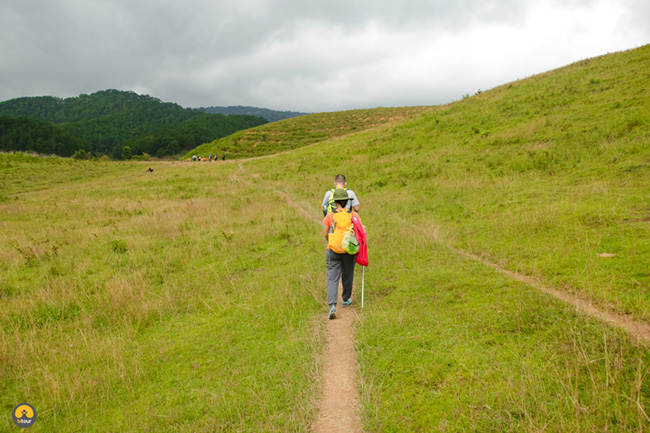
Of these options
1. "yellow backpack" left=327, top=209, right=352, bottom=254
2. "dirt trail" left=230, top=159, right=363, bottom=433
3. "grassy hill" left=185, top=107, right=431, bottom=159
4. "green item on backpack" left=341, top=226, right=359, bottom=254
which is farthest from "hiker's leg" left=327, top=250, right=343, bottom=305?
"grassy hill" left=185, top=107, right=431, bottom=159

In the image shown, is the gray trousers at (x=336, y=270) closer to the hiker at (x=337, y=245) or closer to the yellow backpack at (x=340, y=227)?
the hiker at (x=337, y=245)

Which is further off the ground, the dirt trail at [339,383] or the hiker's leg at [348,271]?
the hiker's leg at [348,271]

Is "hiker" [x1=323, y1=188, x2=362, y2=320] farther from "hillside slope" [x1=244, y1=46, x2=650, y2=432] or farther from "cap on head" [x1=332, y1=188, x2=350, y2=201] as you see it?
"hillside slope" [x1=244, y1=46, x2=650, y2=432]

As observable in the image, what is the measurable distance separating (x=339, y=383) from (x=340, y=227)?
266cm

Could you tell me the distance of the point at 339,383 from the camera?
4.61 meters

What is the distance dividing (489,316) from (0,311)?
31.5 feet

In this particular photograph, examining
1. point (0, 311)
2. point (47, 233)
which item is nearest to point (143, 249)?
point (0, 311)

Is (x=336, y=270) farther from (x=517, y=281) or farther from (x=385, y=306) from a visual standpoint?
(x=517, y=281)

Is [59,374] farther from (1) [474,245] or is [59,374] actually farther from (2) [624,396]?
(1) [474,245]

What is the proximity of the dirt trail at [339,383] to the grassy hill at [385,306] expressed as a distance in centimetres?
15

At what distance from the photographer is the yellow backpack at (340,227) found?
20.6ft

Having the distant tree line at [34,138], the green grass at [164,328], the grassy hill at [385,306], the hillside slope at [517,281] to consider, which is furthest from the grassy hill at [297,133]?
the distant tree line at [34,138]

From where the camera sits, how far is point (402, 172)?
19875 mm

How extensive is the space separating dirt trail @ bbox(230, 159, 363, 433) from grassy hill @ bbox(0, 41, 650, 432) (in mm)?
145
